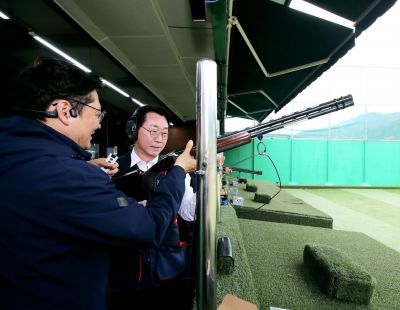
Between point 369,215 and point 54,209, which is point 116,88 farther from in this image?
point 369,215

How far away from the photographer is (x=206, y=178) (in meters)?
0.60

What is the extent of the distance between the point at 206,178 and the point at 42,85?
678 mm

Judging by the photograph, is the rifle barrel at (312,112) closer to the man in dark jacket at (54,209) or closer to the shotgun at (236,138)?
the shotgun at (236,138)

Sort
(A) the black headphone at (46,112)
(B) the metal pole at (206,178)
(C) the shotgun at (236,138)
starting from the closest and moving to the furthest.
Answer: (B) the metal pole at (206,178)
(A) the black headphone at (46,112)
(C) the shotgun at (236,138)

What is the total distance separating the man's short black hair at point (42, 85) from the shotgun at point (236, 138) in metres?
0.50

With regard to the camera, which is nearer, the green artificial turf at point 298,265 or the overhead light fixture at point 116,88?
the green artificial turf at point 298,265

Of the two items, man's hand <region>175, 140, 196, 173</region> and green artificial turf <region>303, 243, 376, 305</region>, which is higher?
man's hand <region>175, 140, 196, 173</region>

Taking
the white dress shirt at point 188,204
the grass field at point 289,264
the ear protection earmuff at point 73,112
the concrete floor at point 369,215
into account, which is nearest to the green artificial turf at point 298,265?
the grass field at point 289,264

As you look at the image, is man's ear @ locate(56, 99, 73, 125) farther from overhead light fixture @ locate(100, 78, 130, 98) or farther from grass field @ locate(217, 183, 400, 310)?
overhead light fixture @ locate(100, 78, 130, 98)

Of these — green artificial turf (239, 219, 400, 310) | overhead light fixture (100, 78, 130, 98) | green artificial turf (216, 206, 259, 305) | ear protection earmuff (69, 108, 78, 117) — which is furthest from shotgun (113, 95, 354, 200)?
overhead light fixture (100, 78, 130, 98)

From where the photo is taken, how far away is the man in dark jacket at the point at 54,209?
71 centimetres

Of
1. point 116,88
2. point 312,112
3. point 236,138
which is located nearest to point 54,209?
point 236,138

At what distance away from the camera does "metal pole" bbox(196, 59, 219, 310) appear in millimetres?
582

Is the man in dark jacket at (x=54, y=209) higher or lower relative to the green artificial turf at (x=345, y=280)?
higher
